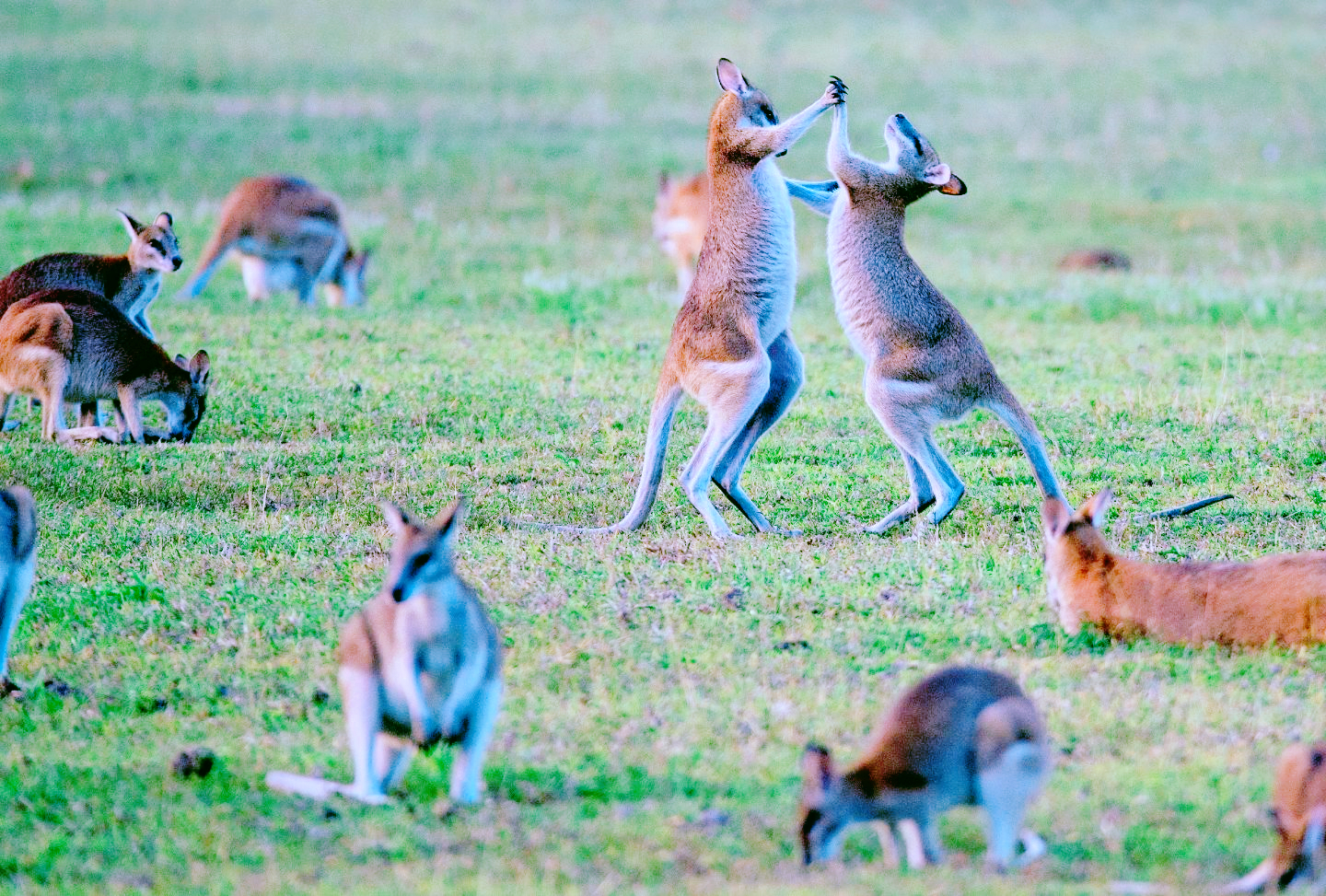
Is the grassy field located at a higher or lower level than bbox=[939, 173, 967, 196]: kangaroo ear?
lower

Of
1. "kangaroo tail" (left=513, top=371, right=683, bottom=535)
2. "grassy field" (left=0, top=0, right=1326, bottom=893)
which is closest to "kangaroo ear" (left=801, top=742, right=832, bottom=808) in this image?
"grassy field" (left=0, top=0, right=1326, bottom=893)

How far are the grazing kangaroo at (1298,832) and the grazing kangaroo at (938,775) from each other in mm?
482

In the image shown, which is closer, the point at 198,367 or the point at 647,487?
the point at 647,487

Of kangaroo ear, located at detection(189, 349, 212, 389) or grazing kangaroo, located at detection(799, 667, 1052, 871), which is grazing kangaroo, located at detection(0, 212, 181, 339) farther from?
grazing kangaroo, located at detection(799, 667, 1052, 871)

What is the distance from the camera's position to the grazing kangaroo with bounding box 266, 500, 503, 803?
4.54 m

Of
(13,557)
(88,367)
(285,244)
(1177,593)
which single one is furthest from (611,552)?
(285,244)

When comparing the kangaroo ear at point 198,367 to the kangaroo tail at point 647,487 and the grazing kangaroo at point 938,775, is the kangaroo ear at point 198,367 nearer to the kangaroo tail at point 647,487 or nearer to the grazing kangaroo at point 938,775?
the kangaroo tail at point 647,487

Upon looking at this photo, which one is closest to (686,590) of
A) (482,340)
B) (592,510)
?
(592,510)

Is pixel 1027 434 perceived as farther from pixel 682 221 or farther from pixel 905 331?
pixel 682 221

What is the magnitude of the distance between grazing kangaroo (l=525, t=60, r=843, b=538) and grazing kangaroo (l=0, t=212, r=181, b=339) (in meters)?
4.11

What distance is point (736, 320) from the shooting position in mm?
7953

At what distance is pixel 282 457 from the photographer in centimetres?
898

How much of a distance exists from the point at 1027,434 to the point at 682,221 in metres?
8.52

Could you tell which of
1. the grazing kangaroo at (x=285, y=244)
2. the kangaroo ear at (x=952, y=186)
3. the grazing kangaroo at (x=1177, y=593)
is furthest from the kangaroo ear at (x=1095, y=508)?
the grazing kangaroo at (x=285, y=244)
